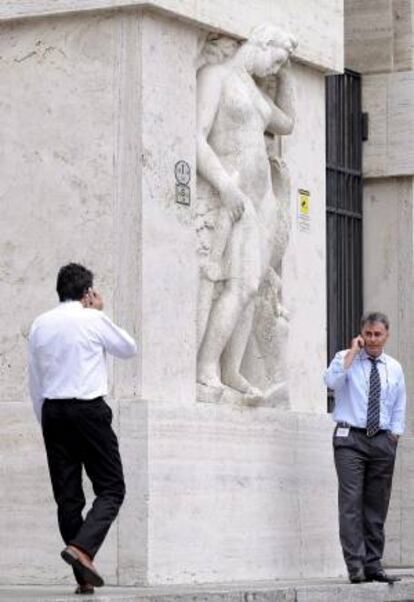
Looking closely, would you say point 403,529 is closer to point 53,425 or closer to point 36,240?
point 36,240

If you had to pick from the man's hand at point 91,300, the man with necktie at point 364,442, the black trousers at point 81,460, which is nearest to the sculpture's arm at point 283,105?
the man with necktie at point 364,442

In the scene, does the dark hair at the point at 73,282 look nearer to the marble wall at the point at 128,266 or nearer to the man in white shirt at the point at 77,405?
the man in white shirt at the point at 77,405

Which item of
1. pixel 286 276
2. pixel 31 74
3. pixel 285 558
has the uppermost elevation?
pixel 31 74

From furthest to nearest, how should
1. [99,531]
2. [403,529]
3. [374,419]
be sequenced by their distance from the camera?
[403,529] < [374,419] < [99,531]

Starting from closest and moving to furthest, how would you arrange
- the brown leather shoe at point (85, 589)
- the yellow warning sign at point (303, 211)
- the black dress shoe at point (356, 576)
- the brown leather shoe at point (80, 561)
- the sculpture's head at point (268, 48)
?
1. the brown leather shoe at point (80, 561)
2. the brown leather shoe at point (85, 589)
3. the black dress shoe at point (356, 576)
4. the sculpture's head at point (268, 48)
5. the yellow warning sign at point (303, 211)

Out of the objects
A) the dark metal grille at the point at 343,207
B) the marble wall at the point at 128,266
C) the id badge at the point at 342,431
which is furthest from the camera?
the dark metal grille at the point at 343,207

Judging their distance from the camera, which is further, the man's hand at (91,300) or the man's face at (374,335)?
the man's face at (374,335)

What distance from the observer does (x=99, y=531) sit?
11188mm

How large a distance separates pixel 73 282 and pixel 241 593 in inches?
82.3

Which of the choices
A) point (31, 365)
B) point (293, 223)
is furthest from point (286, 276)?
point (31, 365)

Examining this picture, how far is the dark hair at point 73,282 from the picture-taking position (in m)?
11.5

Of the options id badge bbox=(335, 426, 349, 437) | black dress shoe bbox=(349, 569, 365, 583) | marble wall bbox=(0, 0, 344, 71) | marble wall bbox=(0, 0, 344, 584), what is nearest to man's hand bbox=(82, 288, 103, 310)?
marble wall bbox=(0, 0, 344, 584)

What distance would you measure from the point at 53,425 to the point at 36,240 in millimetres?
2280

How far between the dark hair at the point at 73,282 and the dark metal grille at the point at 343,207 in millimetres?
6298
